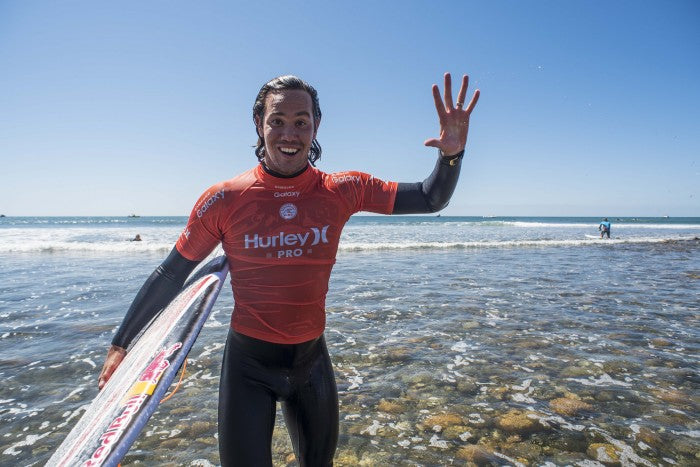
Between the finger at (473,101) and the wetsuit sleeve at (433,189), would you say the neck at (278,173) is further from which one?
the finger at (473,101)

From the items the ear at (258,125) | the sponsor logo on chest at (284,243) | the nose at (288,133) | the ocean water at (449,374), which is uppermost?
the ear at (258,125)

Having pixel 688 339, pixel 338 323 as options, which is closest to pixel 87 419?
pixel 338 323

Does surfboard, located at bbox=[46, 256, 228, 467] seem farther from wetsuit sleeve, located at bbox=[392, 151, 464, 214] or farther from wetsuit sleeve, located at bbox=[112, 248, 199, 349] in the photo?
wetsuit sleeve, located at bbox=[392, 151, 464, 214]

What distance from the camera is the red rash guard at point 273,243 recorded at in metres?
2.67

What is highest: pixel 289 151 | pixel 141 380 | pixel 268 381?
pixel 289 151

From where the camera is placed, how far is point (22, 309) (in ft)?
29.4

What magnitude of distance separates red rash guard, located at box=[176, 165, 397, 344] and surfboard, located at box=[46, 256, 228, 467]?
27 cm

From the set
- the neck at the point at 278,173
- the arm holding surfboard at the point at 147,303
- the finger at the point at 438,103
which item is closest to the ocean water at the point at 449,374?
the arm holding surfboard at the point at 147,303

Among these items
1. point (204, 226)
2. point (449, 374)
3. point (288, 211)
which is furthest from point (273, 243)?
point (449, 374)

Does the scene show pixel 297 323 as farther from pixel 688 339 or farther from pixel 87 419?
pixel 688 339

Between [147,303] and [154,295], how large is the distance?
70 mm

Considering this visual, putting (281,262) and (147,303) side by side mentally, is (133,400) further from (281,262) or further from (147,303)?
(281,262)

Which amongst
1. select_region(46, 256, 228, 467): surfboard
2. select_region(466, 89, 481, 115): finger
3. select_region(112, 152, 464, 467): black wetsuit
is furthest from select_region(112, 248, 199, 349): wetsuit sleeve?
select_region(466, 89, 481, 115): finger

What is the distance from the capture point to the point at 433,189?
287cm
